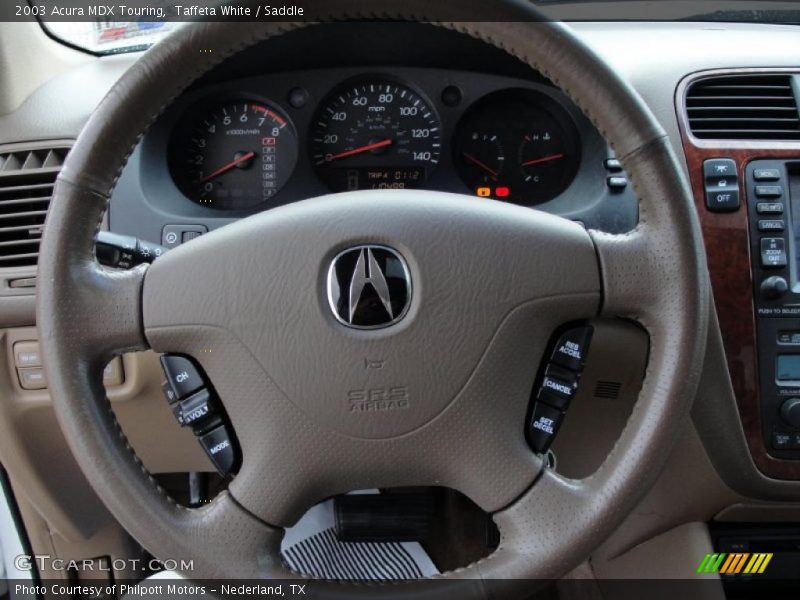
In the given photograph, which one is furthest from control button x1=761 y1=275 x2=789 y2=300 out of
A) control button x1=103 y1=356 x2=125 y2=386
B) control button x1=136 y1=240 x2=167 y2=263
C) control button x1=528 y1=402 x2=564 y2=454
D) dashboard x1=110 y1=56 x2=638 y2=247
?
control button x1=103 y1=356 x2=125 y2=386

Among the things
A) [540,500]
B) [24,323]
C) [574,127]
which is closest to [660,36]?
[574,127]

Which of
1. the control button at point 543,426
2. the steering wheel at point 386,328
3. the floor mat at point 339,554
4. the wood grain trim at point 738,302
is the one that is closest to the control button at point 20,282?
the steering wheel at point 386,328

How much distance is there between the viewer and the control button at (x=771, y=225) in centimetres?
143

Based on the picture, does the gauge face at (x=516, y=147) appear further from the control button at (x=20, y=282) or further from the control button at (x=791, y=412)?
the control button at (x=20, y=282)

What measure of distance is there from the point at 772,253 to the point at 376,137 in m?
0.78

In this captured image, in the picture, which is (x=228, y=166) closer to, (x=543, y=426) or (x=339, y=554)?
(x=339, y=554)

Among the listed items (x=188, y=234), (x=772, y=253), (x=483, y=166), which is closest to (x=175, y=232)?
(x=188, y=234)

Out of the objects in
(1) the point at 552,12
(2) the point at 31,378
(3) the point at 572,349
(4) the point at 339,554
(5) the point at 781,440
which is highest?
(1) the point at 552,12

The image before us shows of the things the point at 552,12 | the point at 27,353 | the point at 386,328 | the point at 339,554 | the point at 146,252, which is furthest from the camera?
the point at 552,12

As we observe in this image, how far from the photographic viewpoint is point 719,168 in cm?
145

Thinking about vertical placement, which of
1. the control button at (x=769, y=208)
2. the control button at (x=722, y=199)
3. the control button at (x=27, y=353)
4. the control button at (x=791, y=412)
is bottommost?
the control button at (x=791, y=412)

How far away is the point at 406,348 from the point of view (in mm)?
979

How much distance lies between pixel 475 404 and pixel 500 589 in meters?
0.22

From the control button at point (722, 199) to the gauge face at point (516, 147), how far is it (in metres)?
0.28
